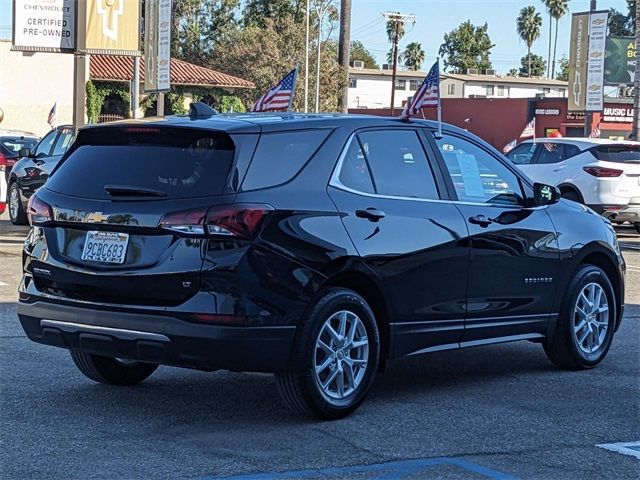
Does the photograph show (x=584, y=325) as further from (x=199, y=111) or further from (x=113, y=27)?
(x=113, y=27)

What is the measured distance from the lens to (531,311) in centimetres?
775

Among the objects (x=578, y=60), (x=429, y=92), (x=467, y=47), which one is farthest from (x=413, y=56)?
(x=429, y=92)

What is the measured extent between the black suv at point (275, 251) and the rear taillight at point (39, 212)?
1 centimetres

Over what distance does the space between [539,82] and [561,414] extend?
106 metres

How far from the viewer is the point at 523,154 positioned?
21.3 metres

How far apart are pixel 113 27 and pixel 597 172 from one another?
38.0 ft

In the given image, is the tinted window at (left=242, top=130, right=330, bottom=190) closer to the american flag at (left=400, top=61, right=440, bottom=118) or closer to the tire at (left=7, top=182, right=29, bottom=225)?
the american flag at (left=400, top=61, right=440, bottom=118)

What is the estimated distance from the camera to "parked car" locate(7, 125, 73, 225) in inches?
726

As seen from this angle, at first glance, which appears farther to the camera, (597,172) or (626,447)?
(597,172)

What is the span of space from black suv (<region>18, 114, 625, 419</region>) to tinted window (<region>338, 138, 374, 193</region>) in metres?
0.01

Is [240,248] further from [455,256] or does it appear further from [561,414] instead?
[561,414]

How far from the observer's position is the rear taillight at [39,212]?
6480 millimetres

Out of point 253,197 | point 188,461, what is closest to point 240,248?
point 253,197

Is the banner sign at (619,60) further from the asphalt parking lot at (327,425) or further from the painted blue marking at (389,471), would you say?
the painted blue marking at (389,471)
